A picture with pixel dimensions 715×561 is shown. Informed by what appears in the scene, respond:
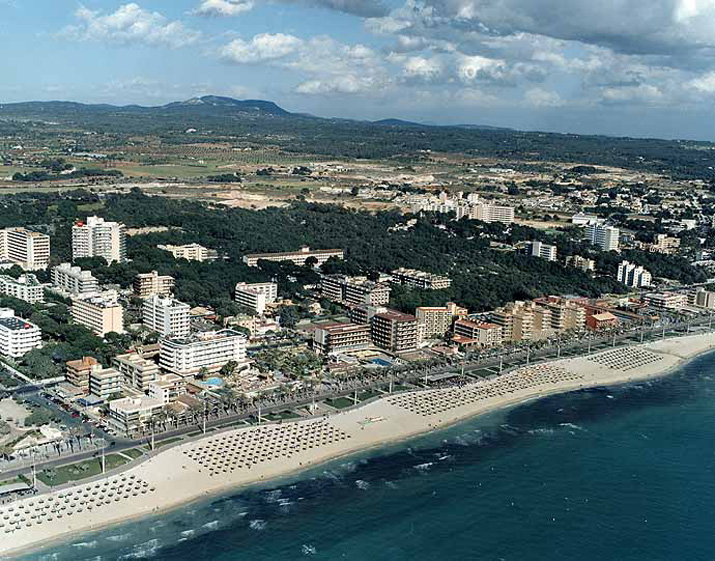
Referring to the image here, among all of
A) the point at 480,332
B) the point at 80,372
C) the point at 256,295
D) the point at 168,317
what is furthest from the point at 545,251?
the point at 80,372

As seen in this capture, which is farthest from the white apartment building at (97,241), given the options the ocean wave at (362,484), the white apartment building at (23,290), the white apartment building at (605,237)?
the white apartment building at (605,237)

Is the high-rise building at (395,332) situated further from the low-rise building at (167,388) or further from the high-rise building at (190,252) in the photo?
the high-rise building at (190,252)

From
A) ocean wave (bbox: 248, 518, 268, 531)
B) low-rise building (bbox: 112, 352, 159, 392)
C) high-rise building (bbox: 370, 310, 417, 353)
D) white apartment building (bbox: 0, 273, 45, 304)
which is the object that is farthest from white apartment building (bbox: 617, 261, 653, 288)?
ocean wave (bbox: 248, 518, 268, 531)

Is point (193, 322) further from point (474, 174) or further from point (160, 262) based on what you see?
point (474, 174)

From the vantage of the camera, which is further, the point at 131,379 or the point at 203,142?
the point at 203,142

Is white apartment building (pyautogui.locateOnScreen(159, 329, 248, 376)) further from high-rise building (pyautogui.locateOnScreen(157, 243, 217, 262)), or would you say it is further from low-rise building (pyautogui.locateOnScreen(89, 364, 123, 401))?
high-rise building (pyautogui.locateOnScreen(157, 243, 217, 262))

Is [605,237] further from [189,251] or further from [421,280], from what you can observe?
[189,251]

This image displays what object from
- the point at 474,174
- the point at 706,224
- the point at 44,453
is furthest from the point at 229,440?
the point at 474,174
